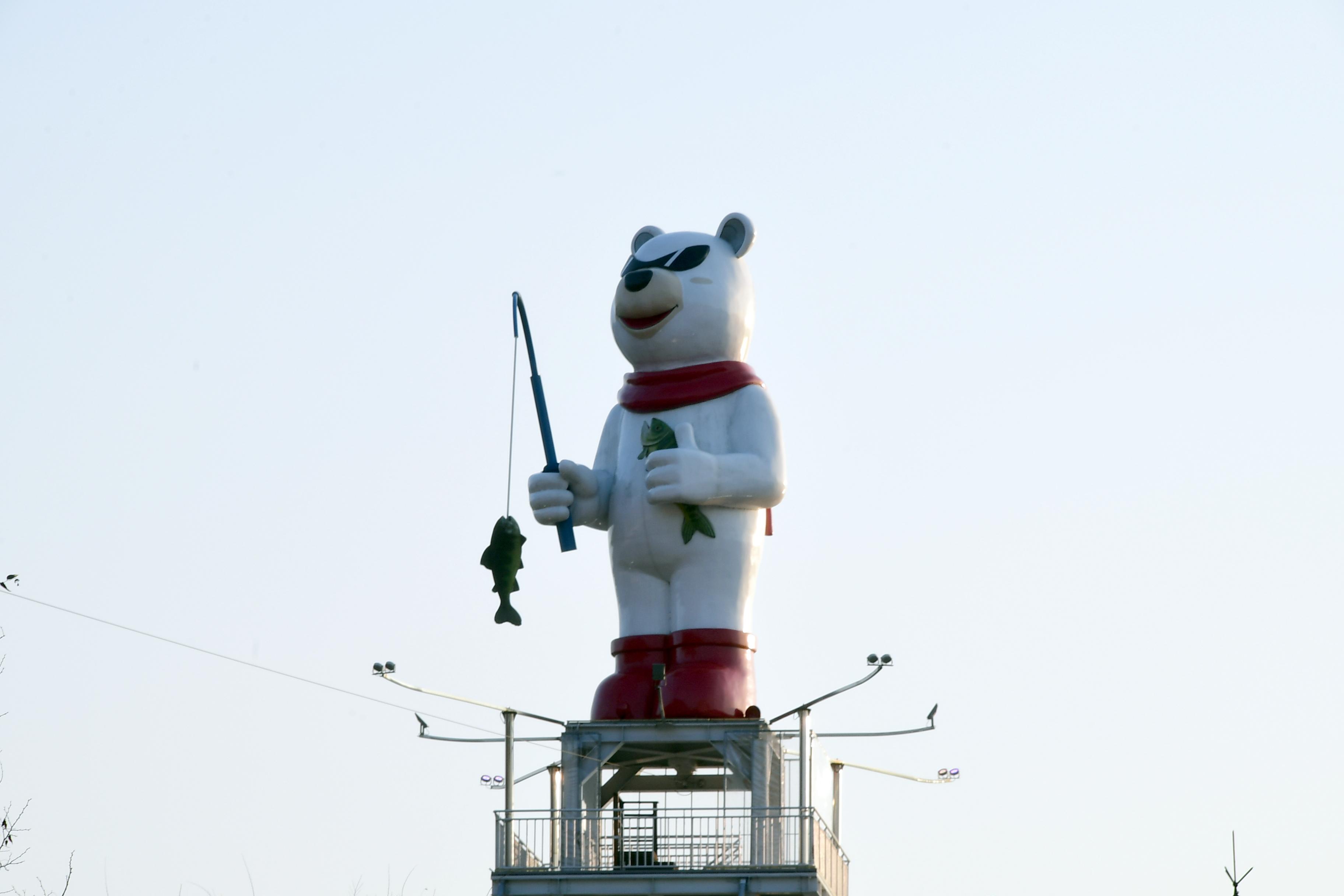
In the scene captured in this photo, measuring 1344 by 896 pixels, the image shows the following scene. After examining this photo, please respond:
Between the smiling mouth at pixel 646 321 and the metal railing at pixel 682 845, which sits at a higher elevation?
the smiling mouth at pixel 646 321

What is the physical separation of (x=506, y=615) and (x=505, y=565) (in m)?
0.50

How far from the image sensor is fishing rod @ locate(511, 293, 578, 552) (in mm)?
25875

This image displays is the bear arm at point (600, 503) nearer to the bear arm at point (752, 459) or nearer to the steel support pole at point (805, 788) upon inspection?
the bear arm at point (752, 459)

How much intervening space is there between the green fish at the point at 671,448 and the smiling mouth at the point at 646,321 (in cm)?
95

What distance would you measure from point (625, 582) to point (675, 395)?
1990 mm

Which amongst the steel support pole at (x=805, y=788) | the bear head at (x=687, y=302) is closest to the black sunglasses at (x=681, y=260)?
the bear head at (x=687, y=302)

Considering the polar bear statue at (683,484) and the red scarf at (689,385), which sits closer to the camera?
the polar bear statue at (683,484)

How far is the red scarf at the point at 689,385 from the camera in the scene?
26.0 m

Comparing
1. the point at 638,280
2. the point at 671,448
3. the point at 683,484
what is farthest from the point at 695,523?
the point at 638,280

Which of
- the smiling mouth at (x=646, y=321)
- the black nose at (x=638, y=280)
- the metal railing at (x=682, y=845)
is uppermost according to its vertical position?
the black nose at (x=638, y=280)

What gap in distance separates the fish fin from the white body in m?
1.00

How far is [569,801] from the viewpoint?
24.9 metres

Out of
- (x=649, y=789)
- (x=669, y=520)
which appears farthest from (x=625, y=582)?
(x=649, y=789)

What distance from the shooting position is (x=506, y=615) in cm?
2539
